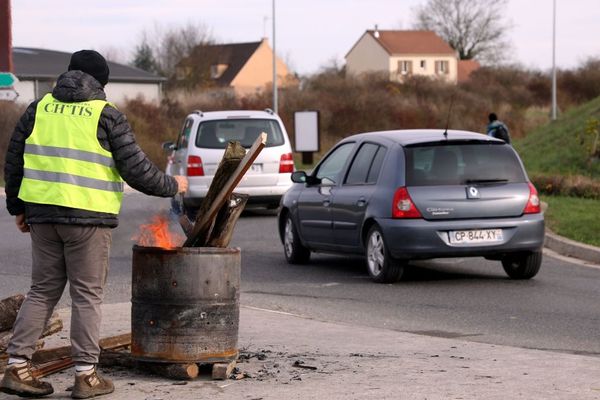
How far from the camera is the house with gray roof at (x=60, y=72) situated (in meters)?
64.3

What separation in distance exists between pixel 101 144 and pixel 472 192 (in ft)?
21.9

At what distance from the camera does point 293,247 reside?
15.4m

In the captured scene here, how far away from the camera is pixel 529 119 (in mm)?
63688

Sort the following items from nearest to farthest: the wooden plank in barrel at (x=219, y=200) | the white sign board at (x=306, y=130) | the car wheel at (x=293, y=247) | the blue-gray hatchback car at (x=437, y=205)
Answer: the wooden plank in barrel at (x=219, y=200) < the blue-gray hatchback car at (x=437, y=205) < the car wheel at (x=293, y=247) < the white sign board at (x=306, y=130)

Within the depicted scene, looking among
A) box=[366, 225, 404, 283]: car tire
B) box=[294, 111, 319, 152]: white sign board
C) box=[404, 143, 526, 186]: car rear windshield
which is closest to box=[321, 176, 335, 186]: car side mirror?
box=[366, 225, 404, 283]: car tire

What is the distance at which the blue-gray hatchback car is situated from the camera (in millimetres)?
12992

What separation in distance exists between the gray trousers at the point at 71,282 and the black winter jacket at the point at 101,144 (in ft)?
0.21

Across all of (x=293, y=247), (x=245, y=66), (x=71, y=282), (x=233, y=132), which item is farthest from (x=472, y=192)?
(x=245, y=66)

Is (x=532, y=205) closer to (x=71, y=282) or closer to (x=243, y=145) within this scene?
(x=71, y=282)

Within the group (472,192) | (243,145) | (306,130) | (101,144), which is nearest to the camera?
(101,144)

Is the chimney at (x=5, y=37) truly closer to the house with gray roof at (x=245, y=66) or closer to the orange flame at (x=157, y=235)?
the orange flame at (x=157, y=235)

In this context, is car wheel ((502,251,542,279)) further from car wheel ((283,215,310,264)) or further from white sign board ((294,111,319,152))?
white sign board ((294,111,319,152))

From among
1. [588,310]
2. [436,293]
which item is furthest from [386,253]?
[588,310]

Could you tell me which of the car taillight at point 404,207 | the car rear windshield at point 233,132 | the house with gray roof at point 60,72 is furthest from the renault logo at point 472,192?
the house with gray roof at point 60,72
